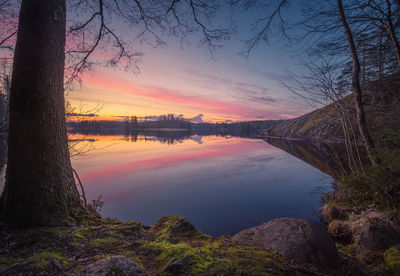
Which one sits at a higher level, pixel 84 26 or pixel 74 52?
pixel 84 26

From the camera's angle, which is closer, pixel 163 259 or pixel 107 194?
pixel 163 259

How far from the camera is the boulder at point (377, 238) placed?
3490 mm

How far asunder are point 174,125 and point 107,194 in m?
176

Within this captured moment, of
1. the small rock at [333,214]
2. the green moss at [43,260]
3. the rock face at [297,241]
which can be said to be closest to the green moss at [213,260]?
the rock face at [297,241]

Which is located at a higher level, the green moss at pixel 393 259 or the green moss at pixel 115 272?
the green moss at pixel 115 272

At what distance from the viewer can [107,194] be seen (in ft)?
35.9

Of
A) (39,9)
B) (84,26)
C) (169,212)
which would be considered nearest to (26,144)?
(39,9)

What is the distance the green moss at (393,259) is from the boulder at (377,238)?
889 mm

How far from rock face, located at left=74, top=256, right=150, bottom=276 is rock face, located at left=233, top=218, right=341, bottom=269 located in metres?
2.30

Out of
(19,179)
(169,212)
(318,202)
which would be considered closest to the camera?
(19,179)

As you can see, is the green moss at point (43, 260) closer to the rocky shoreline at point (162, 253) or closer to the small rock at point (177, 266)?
the rocky shoreline at point (162, 253)

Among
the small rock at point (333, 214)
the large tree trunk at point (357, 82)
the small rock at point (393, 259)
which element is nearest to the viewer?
the small rock at point (393, 259)

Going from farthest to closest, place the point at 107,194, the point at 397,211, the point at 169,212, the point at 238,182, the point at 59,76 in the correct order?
the point at 238,182 < the point at 107,194 < the point at 169,212 < the point at 397,211 < the point at 59,76

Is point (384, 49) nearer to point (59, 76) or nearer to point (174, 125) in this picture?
point (59, 76)
